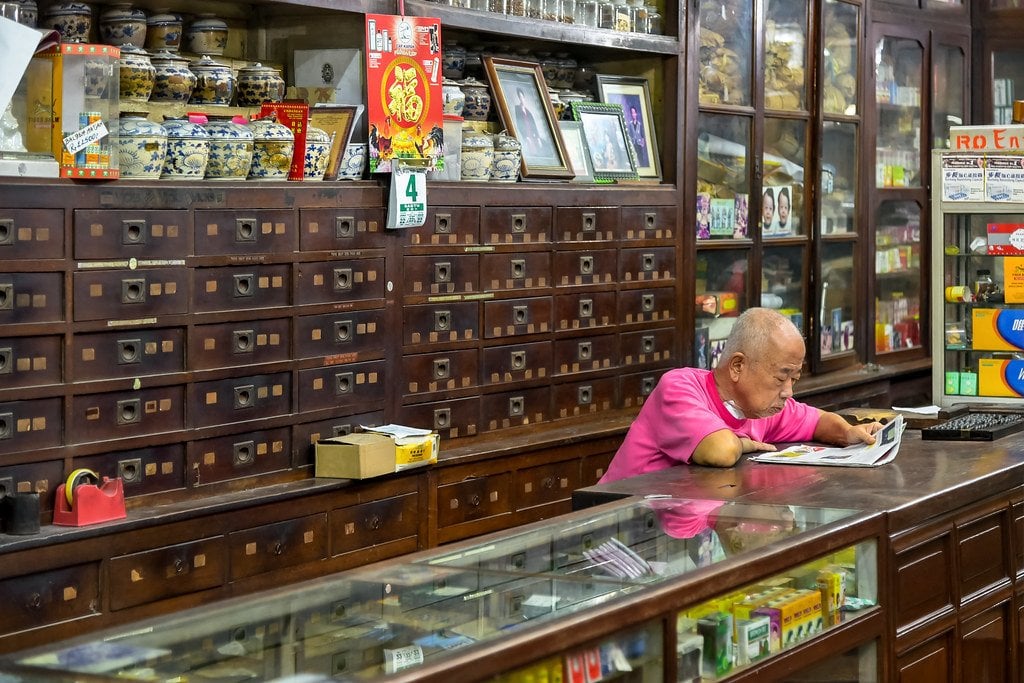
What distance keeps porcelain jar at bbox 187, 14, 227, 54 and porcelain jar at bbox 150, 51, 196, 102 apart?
0.77ft

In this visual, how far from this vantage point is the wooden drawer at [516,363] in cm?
496

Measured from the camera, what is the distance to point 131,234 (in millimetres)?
3705

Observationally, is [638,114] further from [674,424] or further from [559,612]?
[559,612]

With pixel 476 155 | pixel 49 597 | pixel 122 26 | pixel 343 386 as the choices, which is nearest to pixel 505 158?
pixel 476 155

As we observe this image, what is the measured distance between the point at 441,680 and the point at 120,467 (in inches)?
78.7

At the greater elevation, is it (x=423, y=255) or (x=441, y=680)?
(x=423, y=255)

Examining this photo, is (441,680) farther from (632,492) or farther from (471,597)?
(632,492)

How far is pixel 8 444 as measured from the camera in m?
3.49

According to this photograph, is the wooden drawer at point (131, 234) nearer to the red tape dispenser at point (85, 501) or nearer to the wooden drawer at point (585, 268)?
the red tape dispenser at point (85, 501)

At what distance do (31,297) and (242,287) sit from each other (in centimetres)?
66

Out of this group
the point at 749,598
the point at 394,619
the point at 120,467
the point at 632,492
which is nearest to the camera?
the point at 394,619

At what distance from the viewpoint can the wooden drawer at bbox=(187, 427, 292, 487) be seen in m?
3.95

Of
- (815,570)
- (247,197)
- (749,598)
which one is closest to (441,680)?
(749,598)

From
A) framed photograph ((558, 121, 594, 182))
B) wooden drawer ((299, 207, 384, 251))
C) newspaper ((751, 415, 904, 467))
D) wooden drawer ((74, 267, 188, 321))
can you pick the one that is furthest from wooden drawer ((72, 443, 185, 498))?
framed photograph ((558, 121, 594, 182))
